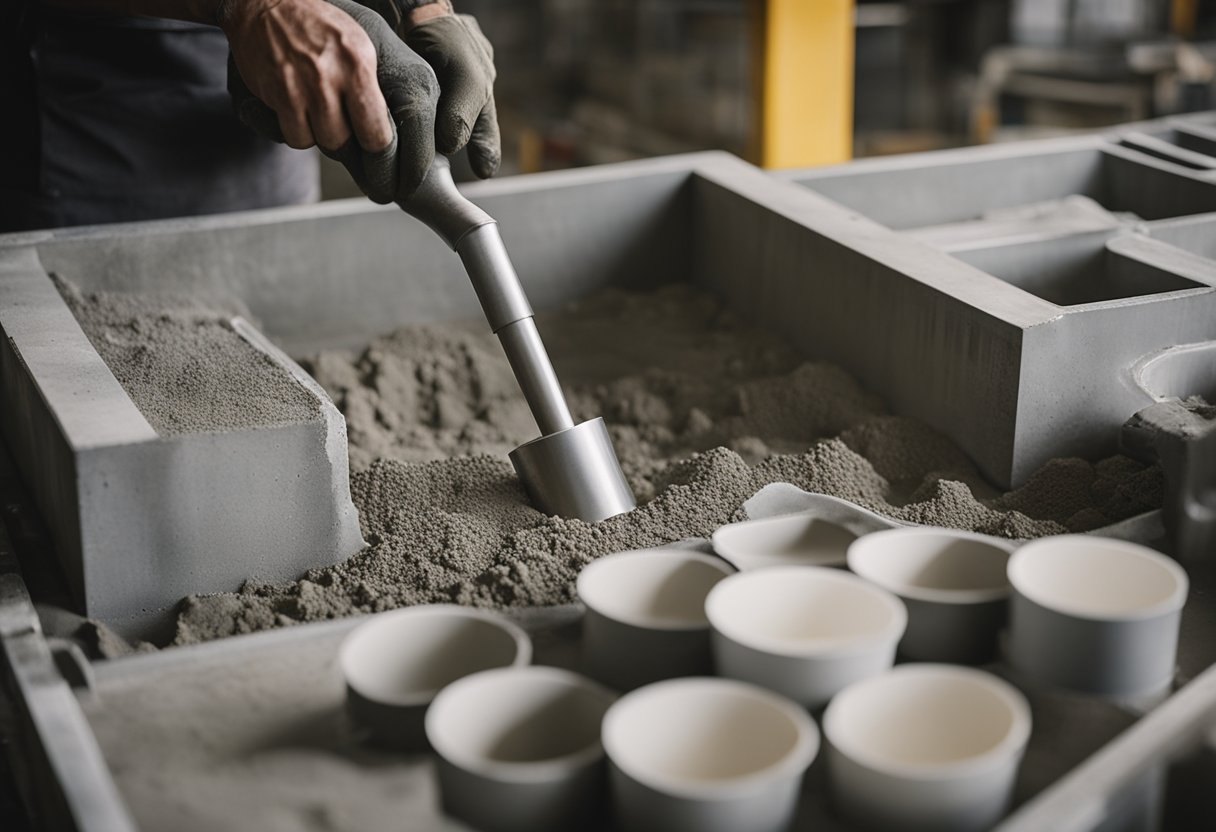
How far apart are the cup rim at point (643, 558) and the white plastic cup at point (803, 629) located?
0.11ft

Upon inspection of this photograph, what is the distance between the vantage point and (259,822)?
102cm

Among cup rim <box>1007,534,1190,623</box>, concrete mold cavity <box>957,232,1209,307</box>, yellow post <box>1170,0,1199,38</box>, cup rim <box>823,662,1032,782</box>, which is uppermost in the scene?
yellow post <box>1170,0,1199,38</box>

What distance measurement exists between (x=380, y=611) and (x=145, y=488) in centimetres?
28

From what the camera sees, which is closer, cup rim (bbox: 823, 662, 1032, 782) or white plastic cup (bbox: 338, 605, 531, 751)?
cup rim (bbox: 823, 662, 1032, 782)

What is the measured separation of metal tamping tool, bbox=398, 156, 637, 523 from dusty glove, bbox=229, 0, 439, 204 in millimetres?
53

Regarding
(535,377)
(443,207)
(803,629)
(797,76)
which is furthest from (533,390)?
(797,76)

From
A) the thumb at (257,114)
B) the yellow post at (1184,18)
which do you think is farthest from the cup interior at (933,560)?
the yellow post at (1184,18)

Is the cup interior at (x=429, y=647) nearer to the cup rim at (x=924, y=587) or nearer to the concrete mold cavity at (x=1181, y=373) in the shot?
the cup rim at (x=924, y=587)

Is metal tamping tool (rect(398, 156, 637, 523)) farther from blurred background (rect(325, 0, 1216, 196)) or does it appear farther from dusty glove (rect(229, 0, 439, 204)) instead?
blurred background (rect(325, 0, 1216, 196))

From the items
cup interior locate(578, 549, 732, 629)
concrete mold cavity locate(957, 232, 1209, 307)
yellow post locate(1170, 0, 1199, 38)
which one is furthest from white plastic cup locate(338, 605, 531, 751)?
yellow post locate(1170, 0, 1199, 38)

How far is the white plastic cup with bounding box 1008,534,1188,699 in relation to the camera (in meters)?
1.11

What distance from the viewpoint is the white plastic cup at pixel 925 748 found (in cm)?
95

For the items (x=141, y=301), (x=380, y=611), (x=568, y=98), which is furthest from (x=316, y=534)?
(x=568, y=98)

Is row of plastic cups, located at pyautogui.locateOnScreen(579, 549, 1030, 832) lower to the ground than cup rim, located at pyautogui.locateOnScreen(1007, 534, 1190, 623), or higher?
lower
